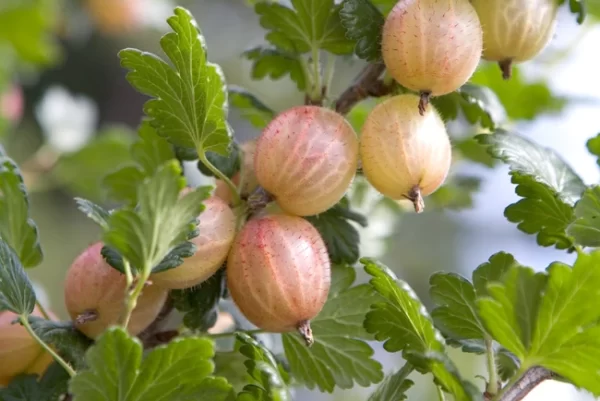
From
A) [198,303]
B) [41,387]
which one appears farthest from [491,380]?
[41,387]

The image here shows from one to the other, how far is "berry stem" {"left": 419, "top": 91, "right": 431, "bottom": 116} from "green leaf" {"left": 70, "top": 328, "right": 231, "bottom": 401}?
243 mm

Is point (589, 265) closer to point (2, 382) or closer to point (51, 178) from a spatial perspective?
point (2, 382)

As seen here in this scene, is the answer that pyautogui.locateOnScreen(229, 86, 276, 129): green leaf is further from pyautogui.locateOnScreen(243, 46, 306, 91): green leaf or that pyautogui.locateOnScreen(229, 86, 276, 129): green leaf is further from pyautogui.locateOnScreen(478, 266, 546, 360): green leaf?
pyautogui.locateOnScreen(478, 266, 546, 360): green leaf

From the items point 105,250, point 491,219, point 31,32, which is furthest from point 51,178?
point 491,219

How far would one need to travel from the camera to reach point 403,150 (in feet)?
1.83

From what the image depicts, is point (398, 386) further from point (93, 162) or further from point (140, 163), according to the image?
point (93, 162)

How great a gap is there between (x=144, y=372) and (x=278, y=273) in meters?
0.12

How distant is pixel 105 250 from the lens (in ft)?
1.79

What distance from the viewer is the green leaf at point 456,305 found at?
59 centimetres

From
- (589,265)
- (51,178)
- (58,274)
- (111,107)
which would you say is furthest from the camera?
(111,107)

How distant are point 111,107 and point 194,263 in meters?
2.12

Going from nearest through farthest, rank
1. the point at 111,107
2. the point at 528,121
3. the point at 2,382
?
the point at 2,382
the point at 528,121
the point at 111,107

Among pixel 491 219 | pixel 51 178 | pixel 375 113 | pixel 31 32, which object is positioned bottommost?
pixel 491 219

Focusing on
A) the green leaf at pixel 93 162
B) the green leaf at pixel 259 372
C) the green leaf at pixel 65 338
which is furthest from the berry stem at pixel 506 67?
the green leaf at pixel 93 162
